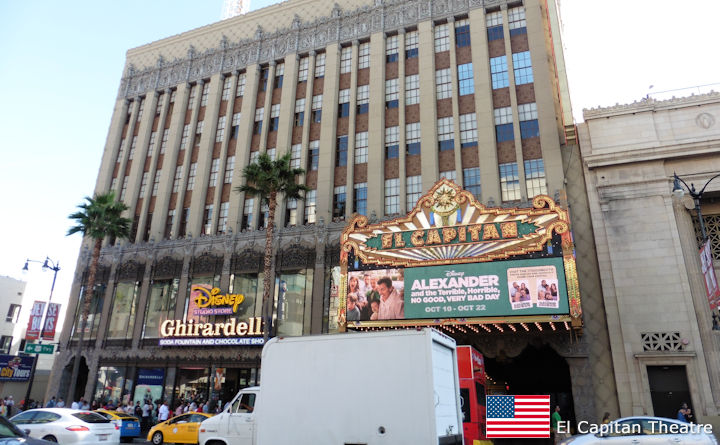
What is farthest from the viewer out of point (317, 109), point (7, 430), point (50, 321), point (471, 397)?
point (317, 109)

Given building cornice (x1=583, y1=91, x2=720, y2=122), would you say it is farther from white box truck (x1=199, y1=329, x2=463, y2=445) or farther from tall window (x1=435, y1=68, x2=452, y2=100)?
white box truck (x1=199, y1=329, x2=463, y2=445)

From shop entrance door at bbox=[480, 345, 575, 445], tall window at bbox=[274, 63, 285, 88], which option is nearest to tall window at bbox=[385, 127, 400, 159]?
tall window at bbox=[274, 63, 285, 88]

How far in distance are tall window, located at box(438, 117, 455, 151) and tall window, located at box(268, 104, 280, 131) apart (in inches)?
536

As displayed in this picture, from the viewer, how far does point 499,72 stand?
33500mm

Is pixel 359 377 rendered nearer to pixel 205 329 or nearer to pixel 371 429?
pixel 371 429

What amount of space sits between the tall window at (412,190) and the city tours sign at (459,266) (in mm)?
6183

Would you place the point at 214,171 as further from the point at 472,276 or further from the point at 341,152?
the point at 472,276

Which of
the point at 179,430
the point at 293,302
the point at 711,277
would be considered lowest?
the point at 179,430

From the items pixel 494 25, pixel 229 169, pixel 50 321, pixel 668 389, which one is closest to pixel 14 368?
pixel 50 321

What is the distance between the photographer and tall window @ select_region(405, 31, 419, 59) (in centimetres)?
3656

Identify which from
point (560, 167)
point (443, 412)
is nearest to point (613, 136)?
point (560, 167)

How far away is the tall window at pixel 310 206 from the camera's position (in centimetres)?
3475

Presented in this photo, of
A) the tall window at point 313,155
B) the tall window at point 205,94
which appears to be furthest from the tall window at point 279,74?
the tall window at point 313,155

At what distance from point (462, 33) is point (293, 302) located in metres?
23.7
